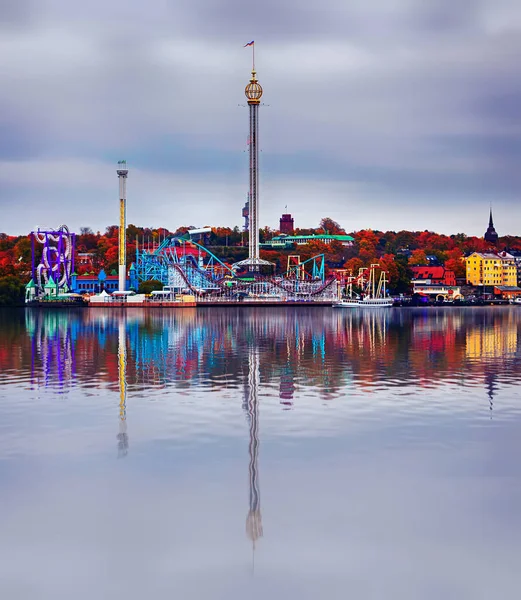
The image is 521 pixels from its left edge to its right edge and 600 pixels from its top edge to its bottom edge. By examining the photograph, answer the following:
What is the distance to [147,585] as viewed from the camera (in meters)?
7.46

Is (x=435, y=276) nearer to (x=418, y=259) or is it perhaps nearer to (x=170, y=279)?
(x=418, y=259)

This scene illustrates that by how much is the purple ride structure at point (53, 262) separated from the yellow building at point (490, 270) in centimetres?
7336

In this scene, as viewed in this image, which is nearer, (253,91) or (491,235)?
(253,91)

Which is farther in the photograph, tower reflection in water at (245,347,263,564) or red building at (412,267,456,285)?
red building at (412,267,456,285)

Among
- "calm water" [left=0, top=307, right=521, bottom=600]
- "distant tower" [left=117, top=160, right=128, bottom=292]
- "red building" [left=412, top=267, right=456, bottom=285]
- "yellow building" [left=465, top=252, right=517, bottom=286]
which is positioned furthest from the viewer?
"yellow building" [left=465, top=252, right=517, bottom=286]

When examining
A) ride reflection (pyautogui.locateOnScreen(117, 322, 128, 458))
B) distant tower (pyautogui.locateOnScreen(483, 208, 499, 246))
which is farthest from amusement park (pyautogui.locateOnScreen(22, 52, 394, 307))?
ride reflection (pyautogui.locateOnScreen(117, 322, 128, 458))

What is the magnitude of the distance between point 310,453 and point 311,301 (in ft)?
347

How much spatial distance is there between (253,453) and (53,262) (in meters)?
107

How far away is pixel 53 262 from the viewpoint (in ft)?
378

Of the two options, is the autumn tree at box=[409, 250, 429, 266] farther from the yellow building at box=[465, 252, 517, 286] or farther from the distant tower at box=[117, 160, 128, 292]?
the distant tower at box=[117, 160, 128, 292]

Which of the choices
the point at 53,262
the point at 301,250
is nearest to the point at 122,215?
the point at 53,262

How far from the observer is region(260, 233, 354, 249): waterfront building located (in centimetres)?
16525

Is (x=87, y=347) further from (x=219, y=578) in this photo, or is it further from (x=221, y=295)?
(x=221, y=295)

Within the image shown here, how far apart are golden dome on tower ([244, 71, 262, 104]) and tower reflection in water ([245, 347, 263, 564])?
107m
